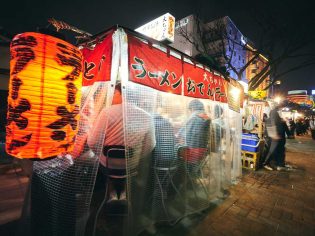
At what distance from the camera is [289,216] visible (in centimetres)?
441

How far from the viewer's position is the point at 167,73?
375 cm

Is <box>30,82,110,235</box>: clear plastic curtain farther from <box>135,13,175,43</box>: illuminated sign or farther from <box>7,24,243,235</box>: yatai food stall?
<box>135,13,175,43</box>: illuminated sign

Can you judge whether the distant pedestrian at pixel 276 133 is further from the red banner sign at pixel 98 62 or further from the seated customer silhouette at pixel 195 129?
the red banner sign at pixel 98 62

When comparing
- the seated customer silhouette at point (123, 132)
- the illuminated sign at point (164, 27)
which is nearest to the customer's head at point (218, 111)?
the seated customer silhouette at point (123, 132)

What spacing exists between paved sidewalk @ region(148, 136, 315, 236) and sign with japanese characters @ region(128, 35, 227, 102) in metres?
2.84

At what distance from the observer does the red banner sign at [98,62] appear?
285 centimetres

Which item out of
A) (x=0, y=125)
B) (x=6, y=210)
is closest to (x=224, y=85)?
(x=6, y=210)

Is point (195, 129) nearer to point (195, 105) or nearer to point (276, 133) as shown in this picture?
point (195, 105)

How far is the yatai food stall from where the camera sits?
2.09 m

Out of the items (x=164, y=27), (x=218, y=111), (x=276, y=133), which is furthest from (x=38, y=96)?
(x=276, y=133)

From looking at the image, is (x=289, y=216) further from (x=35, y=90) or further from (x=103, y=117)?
(x=35, y=90)

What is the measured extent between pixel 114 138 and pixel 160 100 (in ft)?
3.96

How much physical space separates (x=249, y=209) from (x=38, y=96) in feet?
17.0

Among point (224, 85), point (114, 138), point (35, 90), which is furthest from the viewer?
point (224, 85)
